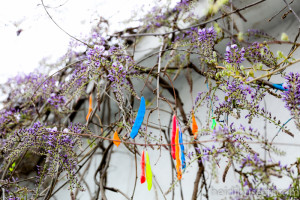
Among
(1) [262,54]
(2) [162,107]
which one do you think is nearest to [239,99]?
(1) [262,54]

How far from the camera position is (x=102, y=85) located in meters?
1.30

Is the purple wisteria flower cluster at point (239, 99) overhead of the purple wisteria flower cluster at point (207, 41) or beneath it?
beneath

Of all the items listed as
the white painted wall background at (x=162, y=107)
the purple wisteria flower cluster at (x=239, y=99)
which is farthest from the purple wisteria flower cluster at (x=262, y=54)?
the white painted wall background at (x=162, y=107)

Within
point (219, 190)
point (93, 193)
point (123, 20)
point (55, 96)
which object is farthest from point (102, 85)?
point (219, 190)

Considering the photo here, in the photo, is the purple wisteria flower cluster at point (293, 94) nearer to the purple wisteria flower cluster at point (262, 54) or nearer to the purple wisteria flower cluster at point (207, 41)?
the purple wisteria flower cluster at point (262, 54)

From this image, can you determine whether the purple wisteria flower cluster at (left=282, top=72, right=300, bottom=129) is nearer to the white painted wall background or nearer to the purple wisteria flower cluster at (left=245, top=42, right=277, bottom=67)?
the purple wisteria flower cluster at (left=245, top=42, right=277, bottom=67)

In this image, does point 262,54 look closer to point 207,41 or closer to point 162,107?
point 207,41

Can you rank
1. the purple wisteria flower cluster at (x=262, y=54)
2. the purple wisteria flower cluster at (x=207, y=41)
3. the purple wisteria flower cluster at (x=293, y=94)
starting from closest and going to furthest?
the purple wisteria flower cluster at (x=293, y=94) → the purple wisteria flower cluster at (x=262, y=54) → the purple wisteria flower cluster at (x=207, y=41)

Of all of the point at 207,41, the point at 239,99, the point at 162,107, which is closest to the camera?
the point at 239,99

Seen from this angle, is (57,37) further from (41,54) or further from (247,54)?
(247,54)

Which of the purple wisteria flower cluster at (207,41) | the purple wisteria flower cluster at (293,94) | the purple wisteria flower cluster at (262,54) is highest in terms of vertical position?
the purple wisteria flower cluster at (207,41)

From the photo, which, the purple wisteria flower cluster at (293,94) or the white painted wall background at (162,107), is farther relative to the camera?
the white painted wall background at (162,107)

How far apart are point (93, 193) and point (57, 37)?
0.69 m

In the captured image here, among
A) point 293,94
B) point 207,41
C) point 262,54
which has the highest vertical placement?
point 207,41
